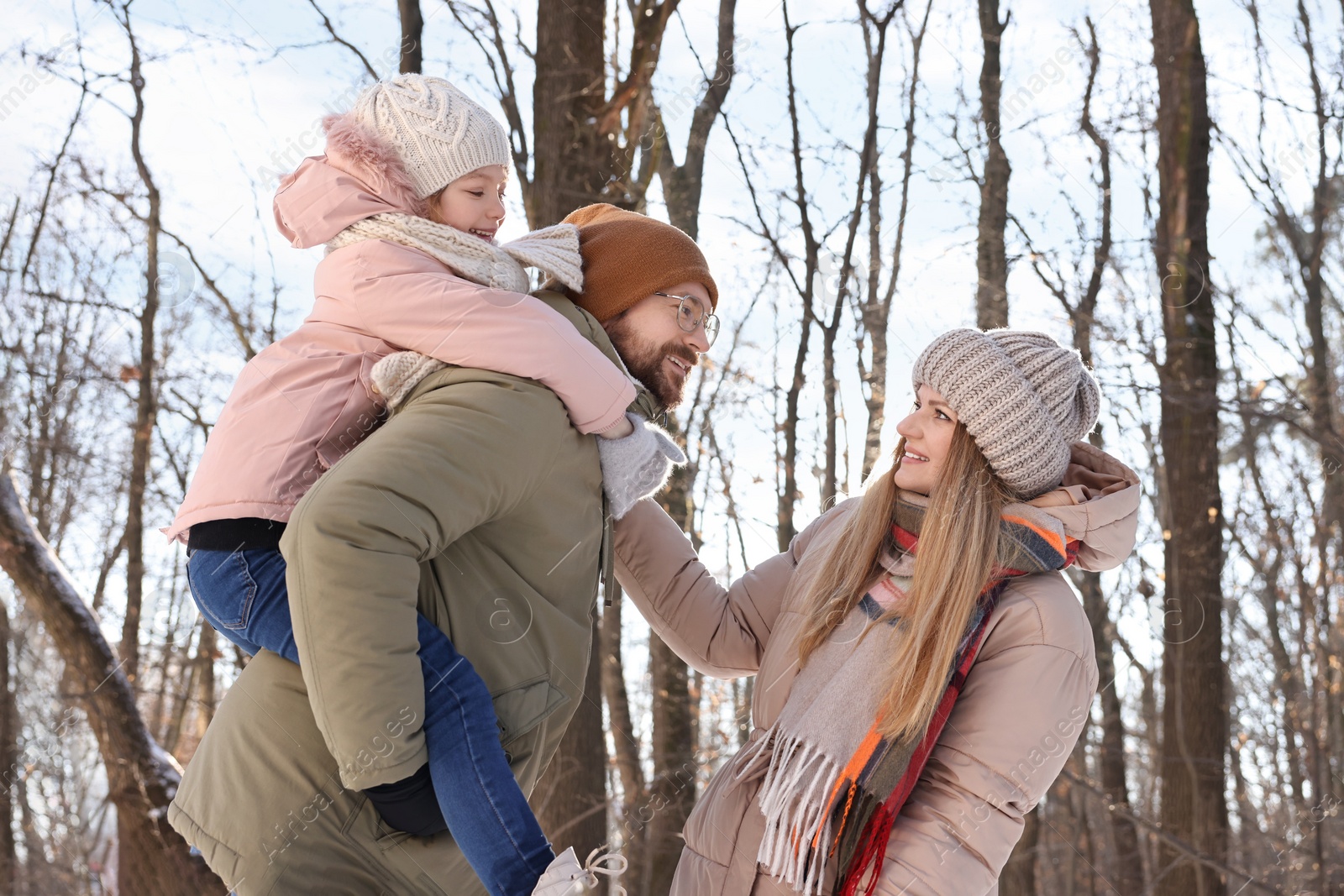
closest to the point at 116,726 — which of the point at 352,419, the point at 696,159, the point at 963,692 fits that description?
the point at 352,419

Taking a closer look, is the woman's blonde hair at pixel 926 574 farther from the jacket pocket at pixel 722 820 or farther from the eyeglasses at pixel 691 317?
the eyeglasses at pixel 691 317

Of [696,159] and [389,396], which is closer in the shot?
[389,396]

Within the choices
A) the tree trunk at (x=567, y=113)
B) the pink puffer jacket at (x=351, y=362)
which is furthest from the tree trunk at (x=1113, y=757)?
the pink puffer jacket at (x=351, y=362)

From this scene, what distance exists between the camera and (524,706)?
1753mm

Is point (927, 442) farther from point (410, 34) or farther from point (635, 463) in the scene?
point (410, 34)

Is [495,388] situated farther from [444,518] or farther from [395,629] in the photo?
[395,629]

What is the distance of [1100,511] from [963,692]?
497mm

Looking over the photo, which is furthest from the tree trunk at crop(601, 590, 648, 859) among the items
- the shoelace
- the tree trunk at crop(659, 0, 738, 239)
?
the shoelace

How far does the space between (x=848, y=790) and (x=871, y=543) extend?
0.57 metres

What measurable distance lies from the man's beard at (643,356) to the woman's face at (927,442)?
63 centimetres

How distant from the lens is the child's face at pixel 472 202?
2.06 metres

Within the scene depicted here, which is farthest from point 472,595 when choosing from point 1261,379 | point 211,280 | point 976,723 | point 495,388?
point 211,280

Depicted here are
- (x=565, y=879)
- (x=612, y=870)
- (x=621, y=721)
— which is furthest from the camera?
(x=621, y=721)

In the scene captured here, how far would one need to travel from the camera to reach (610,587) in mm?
2070
